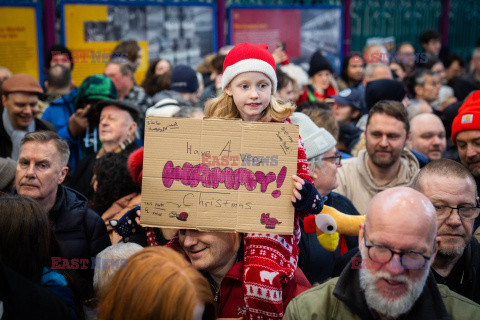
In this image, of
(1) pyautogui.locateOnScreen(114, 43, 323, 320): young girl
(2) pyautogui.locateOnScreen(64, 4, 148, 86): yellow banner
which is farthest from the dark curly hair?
(2) pyautogui.locateOnScreen(64, 4, 148, 86): yellow banner

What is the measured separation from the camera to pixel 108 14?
1008cm

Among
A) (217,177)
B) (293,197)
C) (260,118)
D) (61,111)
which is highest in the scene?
(260,118)

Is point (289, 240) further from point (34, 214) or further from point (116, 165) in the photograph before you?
point (116, 165)

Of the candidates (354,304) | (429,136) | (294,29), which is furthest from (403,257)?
(294,29)

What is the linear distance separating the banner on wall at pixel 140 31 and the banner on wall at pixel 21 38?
49 cm

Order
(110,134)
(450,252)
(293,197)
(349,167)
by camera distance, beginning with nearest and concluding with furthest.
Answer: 1. (293,197)
2. (450,252)
3. (349,167)
4. (110,134)

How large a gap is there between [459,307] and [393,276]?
44 cm

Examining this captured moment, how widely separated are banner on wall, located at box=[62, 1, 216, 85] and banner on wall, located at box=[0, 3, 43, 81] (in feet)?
1.59

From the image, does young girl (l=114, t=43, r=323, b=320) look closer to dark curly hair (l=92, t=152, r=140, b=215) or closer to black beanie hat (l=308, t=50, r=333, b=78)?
dark curly hair (l=92, t=152, r=140, b=215)

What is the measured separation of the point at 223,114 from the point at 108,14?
702 centimetres

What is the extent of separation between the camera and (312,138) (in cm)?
446

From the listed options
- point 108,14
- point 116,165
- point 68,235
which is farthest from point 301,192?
point 108,14

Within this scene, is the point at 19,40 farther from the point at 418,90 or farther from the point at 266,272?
the point at 266,272

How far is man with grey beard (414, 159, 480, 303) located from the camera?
346cm
